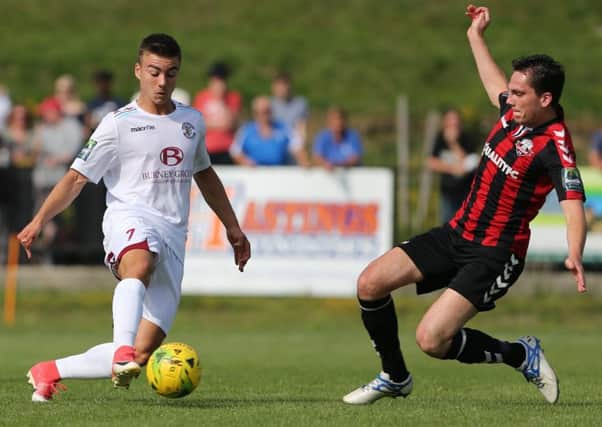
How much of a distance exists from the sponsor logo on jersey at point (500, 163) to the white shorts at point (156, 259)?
6.71 ft

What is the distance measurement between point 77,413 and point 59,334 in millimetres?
8810

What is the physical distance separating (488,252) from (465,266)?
169 mm

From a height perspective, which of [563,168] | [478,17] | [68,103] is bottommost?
[563,168]

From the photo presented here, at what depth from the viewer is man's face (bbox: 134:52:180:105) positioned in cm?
868

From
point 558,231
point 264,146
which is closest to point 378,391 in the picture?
point 558,231

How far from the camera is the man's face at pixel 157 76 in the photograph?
868 centimetres

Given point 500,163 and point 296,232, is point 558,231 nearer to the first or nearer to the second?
point 296,232

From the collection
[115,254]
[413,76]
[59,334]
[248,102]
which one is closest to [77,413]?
[115,254]

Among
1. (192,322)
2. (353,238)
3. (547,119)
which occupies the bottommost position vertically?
(192,322)

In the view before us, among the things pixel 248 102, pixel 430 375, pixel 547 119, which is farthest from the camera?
pixel 248 102

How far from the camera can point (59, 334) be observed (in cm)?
1681

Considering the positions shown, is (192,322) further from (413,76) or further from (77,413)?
(413,76)

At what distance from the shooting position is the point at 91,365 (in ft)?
28.1

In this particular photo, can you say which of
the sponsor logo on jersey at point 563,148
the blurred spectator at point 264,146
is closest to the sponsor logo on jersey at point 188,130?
the sponsor logo on jersey at point 563,148
